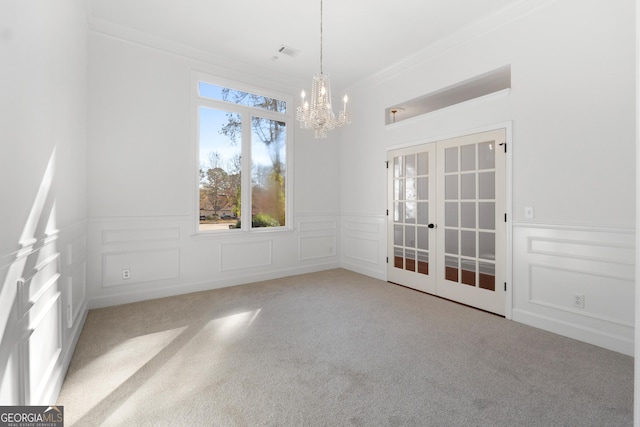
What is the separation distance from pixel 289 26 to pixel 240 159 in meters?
1.91

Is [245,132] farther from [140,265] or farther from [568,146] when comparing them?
[568,146]

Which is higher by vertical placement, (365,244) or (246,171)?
(246,171)

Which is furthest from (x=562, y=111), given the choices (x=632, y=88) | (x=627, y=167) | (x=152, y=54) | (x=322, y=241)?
(x=152, y=54)

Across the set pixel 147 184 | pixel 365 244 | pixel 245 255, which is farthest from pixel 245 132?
pixel 365 244

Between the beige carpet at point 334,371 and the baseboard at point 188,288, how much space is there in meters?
0.18

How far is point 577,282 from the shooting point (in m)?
2.74

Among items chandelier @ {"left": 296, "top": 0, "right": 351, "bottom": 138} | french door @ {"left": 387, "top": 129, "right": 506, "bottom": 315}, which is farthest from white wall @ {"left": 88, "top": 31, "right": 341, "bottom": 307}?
french door @ {"left": 387, "top": 129, "right": 506, "bottom": 315}

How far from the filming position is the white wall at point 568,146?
250 cm

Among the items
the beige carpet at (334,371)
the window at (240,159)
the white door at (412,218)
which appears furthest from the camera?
the window at (240,159)

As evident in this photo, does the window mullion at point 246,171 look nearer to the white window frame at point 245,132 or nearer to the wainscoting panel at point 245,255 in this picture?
the white window frame at point 245,132

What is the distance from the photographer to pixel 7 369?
1.18m

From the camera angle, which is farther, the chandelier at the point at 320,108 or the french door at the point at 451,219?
the french door at the point at 451,219

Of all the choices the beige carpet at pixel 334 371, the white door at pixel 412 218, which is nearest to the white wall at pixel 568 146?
the beige carpet at pixel 334 371

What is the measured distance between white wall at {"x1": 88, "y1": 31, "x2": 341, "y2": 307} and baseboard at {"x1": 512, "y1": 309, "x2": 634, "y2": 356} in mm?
3468
